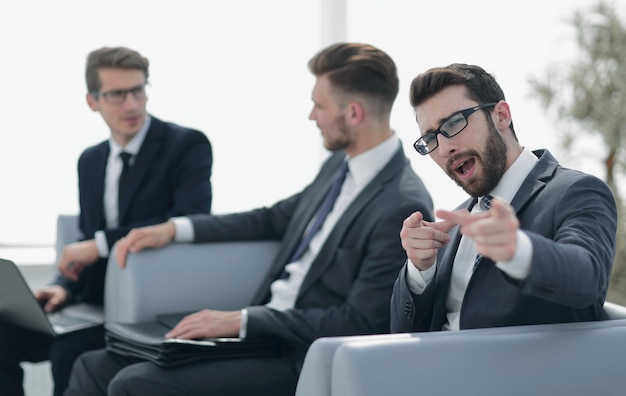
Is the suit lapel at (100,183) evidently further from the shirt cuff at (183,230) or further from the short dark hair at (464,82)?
the short dark hair at (464,82)

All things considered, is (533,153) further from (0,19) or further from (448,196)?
(0,19)

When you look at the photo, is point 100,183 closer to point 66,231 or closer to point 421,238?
point 66,231

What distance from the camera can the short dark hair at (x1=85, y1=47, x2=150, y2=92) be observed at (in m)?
3.52

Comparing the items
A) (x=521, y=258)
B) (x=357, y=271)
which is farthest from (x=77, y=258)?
(x=521, y=258)

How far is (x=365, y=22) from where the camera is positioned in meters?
4.86

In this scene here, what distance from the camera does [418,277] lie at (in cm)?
207

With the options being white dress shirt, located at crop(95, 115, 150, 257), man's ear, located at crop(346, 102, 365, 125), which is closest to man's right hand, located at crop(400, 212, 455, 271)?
man's ear, located at crop(346, 102, 365, 125)

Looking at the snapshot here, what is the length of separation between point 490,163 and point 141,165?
179 centimetres

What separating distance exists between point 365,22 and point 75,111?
1.53m

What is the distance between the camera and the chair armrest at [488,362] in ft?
5.46

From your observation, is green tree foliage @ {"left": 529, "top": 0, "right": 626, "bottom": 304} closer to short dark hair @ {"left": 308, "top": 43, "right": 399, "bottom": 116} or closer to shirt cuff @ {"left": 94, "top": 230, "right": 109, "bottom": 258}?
short dark hair @ {"left": 308, "top": 43, "right": 399, "bottom": 116}

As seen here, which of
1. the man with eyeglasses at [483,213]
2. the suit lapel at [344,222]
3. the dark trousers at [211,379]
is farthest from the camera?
the suit lapel at [344,222]

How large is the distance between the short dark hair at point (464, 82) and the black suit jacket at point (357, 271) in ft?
2.10

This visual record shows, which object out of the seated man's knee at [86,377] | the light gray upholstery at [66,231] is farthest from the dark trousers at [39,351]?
the light gray upholstery at [66,231]
